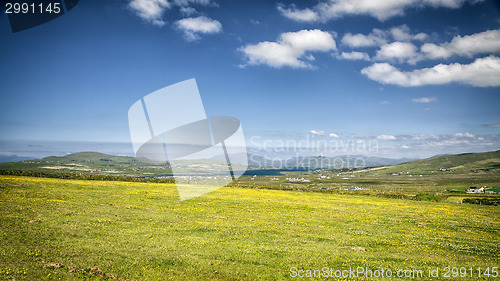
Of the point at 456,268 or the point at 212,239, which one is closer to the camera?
the point at 456,268

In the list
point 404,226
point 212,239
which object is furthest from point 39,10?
point 404,226

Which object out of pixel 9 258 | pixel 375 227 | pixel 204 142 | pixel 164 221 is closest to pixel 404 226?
pixel 375 227

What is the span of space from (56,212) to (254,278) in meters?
22.4

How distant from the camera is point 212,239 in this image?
Answer: 2022cm

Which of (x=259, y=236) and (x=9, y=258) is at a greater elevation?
(x=9, y=258)

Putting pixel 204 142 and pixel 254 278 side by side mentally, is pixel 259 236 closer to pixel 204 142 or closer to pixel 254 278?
pixel 254 278

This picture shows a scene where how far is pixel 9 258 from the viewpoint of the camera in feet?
44.3

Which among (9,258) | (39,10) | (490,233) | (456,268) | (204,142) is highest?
(39,10)

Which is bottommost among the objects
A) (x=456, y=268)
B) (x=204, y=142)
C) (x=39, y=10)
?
(x=456, y=268)

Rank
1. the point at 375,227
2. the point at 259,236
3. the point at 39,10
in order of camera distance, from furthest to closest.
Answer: the point at 375,227 < the point at 39,10 < the point at 259,236

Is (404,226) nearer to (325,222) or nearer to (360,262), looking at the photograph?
(325,222)

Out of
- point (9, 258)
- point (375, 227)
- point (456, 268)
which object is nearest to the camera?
point (9, 258)

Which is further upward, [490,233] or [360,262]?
[360,262]

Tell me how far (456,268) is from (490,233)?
1814 cm
